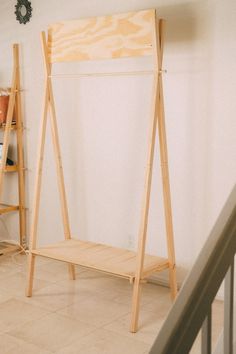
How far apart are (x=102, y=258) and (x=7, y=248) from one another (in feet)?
5.03

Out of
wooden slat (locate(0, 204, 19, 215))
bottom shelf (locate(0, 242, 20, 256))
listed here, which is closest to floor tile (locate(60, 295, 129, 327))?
bottom shelf (locate(0, 242, 20, 256))

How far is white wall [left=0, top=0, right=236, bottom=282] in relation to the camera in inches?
123

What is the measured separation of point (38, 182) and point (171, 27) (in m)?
1.39

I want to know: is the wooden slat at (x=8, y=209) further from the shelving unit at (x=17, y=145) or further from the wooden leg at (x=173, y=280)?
the wooden leg at (x=173, y=280)

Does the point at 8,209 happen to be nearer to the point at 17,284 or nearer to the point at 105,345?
the point at 17,284

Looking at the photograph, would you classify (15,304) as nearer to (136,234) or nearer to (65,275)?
(65,275)

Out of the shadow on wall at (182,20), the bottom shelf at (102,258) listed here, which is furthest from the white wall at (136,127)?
the bottom shelf at (102,258)

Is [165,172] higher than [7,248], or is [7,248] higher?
[165,172]

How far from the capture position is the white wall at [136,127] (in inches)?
123

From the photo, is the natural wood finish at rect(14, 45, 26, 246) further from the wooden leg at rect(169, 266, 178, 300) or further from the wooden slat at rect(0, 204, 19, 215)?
the wooden leg at rect(169, 266, 178, 300)

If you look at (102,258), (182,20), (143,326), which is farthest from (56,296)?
(182,20)

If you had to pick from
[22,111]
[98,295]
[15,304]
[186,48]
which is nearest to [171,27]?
[186,48]

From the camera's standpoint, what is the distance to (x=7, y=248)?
4359 millimetres

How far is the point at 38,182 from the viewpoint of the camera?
132 inches
